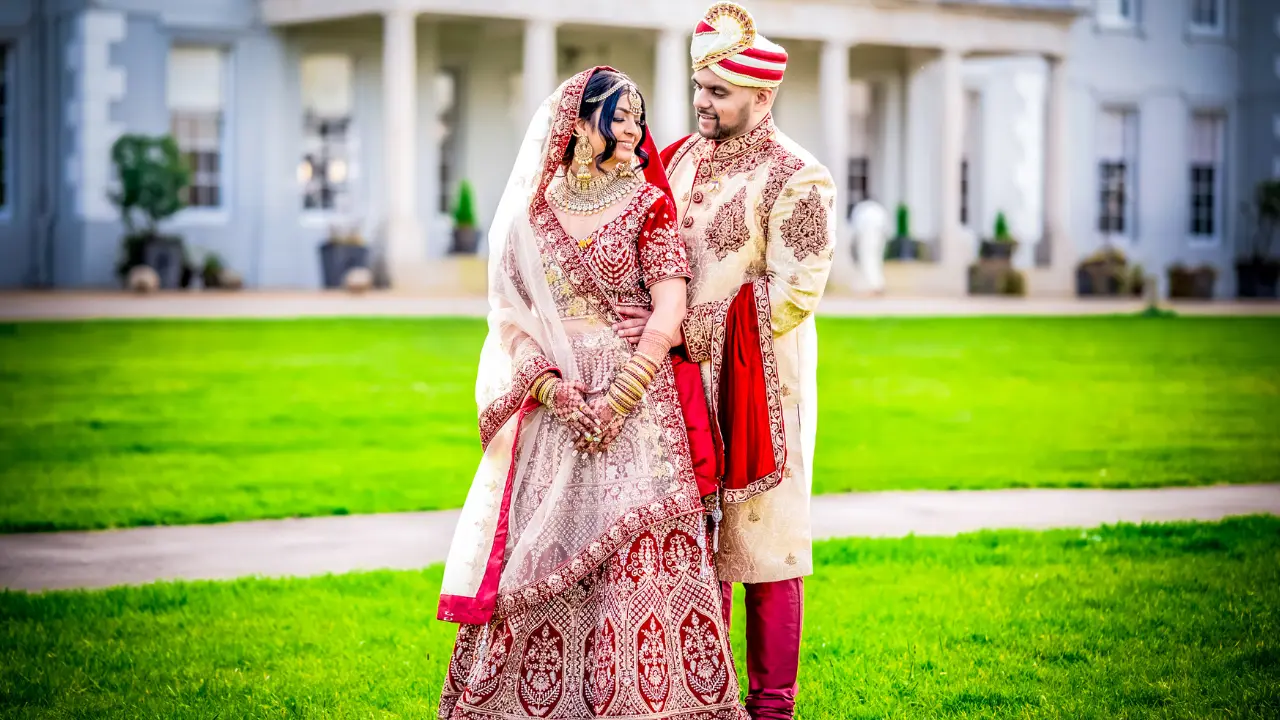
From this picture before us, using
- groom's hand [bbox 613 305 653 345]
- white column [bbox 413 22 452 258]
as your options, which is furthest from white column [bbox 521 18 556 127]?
groom's hand [bbox 613 305 653 345]

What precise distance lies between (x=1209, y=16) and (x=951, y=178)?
375 inches

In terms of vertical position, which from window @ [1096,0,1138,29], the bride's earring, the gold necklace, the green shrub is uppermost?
window @ [1096,0,1138,29]

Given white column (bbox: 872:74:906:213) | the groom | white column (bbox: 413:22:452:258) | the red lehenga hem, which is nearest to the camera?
the red lehenga hem

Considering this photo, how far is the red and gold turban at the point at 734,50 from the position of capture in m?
4.20

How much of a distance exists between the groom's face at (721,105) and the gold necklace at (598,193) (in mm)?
297

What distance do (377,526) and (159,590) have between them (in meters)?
1.55

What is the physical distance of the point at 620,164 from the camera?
4090 mm

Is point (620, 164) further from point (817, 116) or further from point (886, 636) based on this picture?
point (817, 116)

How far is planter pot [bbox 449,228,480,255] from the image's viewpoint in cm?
2547

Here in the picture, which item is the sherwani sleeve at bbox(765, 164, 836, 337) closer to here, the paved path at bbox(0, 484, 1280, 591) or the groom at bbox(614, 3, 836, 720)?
the groom at bbox(614, 3, 836, 720)

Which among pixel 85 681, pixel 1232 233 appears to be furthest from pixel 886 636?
pixel 1232 233

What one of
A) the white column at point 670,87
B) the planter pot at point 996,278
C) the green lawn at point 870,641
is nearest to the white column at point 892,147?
the planter pot at point 996,278

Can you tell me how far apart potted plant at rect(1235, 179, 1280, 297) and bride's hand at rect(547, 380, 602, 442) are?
30.0 metres

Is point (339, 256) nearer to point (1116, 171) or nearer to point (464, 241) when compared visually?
point (464, 241)
